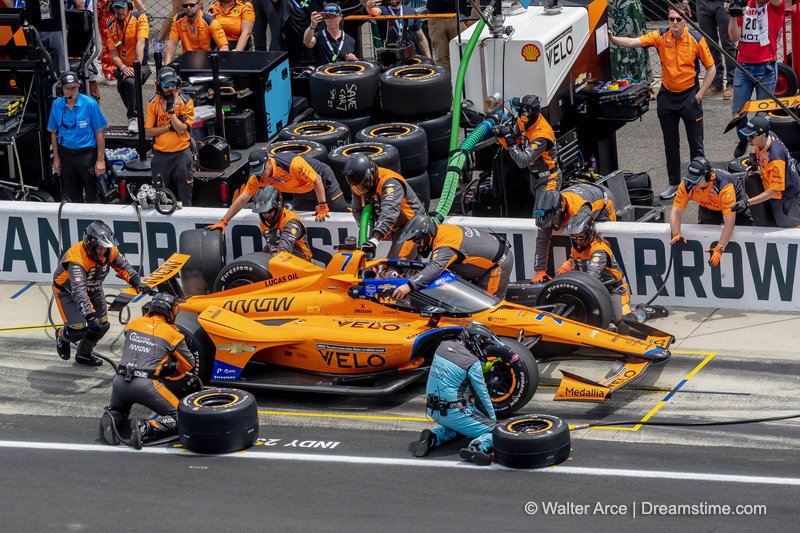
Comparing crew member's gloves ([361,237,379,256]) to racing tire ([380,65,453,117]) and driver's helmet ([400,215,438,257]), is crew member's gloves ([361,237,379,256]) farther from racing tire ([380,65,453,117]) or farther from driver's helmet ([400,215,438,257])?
racing tire ([380,65,453,117])

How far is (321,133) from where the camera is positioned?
1859 centimetres

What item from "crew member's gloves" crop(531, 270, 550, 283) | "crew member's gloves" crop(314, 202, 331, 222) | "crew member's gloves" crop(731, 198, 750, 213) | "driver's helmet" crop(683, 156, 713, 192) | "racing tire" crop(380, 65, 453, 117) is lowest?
"crew member's gloves" crop(531, 270, 550, 283)

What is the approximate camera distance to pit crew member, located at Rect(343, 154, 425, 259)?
15406 millimetres

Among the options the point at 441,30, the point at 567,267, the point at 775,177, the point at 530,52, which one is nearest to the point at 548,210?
the point at 567,267

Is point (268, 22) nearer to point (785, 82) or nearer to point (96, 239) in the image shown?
point (785, 82)

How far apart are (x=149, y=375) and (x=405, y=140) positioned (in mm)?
5775

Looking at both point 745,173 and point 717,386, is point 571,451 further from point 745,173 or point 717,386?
point 745,173

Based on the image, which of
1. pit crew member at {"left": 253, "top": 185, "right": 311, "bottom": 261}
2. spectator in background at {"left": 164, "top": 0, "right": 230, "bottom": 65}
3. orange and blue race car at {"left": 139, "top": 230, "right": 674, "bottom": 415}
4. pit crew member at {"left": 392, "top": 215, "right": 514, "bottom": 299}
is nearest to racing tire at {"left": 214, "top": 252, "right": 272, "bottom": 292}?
pit crew member at {"left": 253, "top": 185, "right": 311, "bottom": 261}

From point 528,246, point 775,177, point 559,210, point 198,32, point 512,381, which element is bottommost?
point 512,381

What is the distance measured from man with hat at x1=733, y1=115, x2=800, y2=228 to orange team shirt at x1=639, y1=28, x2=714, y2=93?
116 inches

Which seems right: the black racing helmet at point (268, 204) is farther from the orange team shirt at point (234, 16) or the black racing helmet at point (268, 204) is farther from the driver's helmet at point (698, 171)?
the orange team shirt at point (234, 16)

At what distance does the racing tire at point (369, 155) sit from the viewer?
17141mm

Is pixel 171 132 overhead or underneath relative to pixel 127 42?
underneath

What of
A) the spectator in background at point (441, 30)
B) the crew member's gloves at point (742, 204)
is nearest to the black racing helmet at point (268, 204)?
the crew member's gloves at point (742, 204)
